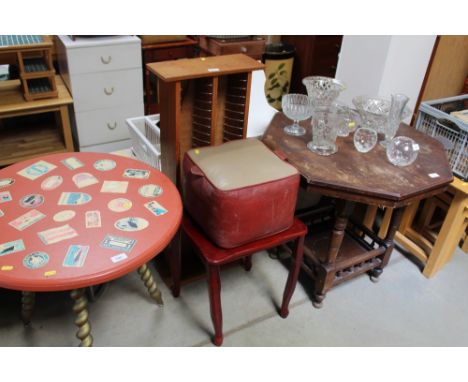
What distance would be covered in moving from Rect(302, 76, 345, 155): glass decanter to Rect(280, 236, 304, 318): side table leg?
419 millimetres

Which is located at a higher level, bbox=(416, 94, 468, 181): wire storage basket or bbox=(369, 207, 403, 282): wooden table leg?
bbox=(416, 94, 468, 181): wire storage basket

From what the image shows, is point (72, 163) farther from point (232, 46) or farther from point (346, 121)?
point (232, 46)

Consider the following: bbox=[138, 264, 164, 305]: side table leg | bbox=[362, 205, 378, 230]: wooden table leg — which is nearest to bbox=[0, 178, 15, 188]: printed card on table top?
bbox=[138, 264, 164, 305]: side table leg

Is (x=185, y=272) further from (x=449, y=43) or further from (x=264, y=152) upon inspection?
(x=449, y=43)

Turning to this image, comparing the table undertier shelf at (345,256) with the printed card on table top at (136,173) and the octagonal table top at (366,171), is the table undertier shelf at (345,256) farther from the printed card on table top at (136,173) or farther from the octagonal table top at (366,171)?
the printed card on table top at (136,173)

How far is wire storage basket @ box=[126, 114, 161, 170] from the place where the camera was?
2273 millimetres

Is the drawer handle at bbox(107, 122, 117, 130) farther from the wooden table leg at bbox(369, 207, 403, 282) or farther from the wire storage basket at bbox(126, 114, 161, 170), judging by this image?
the wooden table leg at bbox(369, 207, 403, 282)

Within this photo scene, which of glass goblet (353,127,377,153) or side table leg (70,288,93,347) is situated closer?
side table leg (70,288,93,347)

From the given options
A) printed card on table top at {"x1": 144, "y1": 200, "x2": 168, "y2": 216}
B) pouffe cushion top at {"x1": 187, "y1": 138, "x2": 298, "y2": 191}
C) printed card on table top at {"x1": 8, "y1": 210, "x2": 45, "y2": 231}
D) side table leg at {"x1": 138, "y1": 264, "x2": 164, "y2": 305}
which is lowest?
side table leg at {"x1": 138, "y1": 264, "x2": 164, "y2": 305}

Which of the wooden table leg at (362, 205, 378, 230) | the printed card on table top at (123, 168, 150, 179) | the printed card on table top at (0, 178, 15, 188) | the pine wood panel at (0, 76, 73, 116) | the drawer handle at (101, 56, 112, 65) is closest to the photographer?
the printed card on table top at (0, 178, 15, 188)

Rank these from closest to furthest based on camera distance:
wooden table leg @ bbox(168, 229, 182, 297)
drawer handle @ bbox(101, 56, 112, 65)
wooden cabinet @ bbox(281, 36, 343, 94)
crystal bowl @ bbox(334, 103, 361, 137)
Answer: wooden table leg @ bbox(168, 229, 182, 297) < crystal bowl @ bbox(334, 103, 361, 137) < drawer handle @ bbox(101, 56, 112, 65) < wooden cabinet @ bbox(281, 36, 343, 94)

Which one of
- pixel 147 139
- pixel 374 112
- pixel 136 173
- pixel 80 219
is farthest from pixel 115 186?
pixel 374 112

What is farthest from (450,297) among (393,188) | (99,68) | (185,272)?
(99,68)

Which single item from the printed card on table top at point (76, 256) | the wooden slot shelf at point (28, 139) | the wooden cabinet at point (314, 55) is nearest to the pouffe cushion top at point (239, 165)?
the printed card on table top at point (76, 256)
